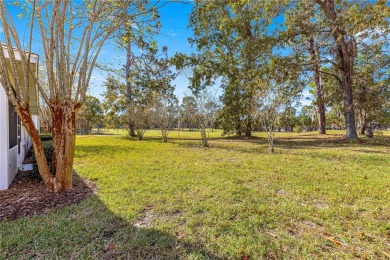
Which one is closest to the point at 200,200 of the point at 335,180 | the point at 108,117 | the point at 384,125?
the point at 335,180

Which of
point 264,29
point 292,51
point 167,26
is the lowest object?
point 167,26

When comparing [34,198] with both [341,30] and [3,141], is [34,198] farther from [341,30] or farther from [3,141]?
[341,30]

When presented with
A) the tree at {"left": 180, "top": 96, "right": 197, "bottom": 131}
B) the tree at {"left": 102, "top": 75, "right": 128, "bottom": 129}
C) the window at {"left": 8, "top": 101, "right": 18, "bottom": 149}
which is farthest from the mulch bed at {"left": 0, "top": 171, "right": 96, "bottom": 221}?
the tree at {"left": 102, "top": 75, "right": 128, "bottom": 129}

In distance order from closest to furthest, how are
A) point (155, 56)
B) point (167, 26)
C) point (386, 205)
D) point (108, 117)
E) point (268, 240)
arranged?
point (268, 240), point (386, 205), point (167, 26), point (155, 56), point (108, 117)

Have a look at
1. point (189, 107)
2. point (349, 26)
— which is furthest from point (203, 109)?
point (349, 26)

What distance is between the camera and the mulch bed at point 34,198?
3.33 m

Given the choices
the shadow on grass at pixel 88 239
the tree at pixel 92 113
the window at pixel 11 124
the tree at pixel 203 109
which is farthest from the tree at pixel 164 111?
the tree at pixel 92 113

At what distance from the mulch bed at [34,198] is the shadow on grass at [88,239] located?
1.12 ft

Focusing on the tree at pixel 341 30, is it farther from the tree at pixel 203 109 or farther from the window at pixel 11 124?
the window at pixel 11 124

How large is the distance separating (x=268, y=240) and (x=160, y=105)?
547 inches

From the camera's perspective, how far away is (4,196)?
4.02 m

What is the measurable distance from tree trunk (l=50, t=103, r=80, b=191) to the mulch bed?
0.33m

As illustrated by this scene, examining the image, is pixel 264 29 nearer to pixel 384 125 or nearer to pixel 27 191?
pixel 384 125

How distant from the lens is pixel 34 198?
386cm
